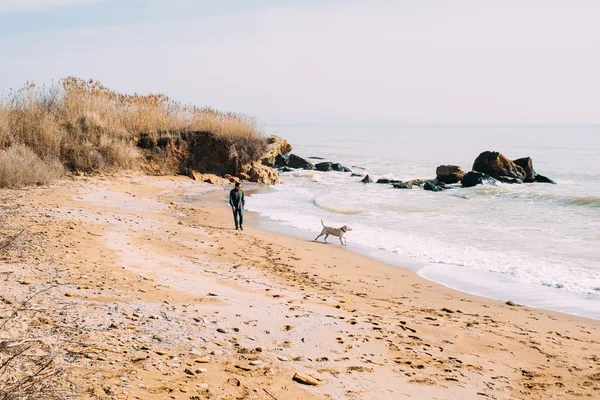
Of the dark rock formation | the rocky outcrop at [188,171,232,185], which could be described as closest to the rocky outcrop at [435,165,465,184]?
the dark rock formation

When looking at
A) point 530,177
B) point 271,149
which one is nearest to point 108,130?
point 271,149

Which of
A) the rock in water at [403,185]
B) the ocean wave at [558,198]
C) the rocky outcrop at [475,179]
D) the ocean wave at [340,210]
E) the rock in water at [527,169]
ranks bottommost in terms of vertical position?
the ocean wave at [340,210]

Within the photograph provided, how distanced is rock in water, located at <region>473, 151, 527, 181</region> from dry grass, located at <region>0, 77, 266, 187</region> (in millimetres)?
13920

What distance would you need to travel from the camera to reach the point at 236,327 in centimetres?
611

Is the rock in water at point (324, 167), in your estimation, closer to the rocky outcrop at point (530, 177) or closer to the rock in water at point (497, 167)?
Result: the rock in water at point (497, 167)

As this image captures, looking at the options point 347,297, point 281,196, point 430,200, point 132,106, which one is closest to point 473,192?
point 430,200

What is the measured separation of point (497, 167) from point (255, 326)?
28.5 metres

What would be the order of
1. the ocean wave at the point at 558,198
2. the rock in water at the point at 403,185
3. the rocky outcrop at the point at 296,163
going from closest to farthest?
the ocean wave at the point at 558,198
the rock in water at the point at 403,185
the rocky outcrop at the point at 296,163

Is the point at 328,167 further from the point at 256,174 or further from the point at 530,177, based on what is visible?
the point at 530,177

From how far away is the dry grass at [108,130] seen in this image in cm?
2034

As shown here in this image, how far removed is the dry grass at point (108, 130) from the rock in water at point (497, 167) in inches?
548

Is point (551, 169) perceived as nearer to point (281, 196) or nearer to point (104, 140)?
point (281, 196)

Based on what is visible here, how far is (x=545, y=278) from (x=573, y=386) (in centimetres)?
572

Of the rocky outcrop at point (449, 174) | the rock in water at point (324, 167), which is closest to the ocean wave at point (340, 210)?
the rocky outcrop at point (449, 174)
